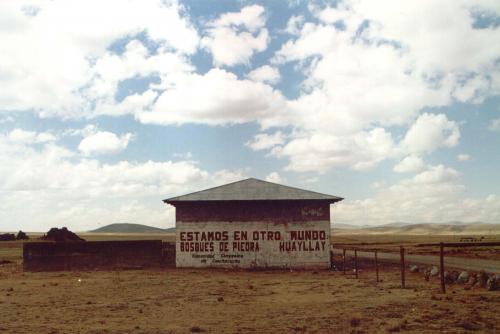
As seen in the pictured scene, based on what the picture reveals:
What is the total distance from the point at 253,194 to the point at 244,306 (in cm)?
1379

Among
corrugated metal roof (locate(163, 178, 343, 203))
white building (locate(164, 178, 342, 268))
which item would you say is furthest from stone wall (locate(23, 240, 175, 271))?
corrugated metal roof (locate(163, 178, 343, 203))

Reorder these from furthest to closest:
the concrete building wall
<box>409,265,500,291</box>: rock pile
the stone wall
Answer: the stone wall → the concrete building wall → <box>409,265,500,291</box>: rock pile

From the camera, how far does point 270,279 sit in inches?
860

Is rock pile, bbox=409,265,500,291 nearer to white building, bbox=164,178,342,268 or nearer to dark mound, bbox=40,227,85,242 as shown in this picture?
white building, bbox=164,178,342,268

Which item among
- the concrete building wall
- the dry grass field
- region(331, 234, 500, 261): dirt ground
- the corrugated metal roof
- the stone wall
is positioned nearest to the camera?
the dry grass field

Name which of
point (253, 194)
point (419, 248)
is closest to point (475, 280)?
point (253, 194)

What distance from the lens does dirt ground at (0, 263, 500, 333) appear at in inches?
439

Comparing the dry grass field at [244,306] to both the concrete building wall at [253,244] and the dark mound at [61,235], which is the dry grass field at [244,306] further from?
the dark mound at [61,235]

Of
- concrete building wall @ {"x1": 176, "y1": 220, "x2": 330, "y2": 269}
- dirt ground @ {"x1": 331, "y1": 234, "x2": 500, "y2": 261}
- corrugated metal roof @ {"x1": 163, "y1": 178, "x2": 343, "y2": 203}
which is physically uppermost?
corrugated metal roof @ {"x1": 163, "y1": 178, "x2": 343, "y2": 203}

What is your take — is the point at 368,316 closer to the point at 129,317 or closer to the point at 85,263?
the point at 129,317

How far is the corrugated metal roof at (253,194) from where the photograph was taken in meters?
27.1

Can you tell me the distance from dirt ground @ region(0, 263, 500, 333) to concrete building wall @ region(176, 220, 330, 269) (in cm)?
452

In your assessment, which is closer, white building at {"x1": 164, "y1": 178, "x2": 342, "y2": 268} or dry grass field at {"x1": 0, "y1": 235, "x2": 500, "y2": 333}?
dry grass field at {"x1": 0, "y1": 235, "x2": 500, "y2": 333}

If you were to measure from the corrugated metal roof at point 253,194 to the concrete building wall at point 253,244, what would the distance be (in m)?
1.30
